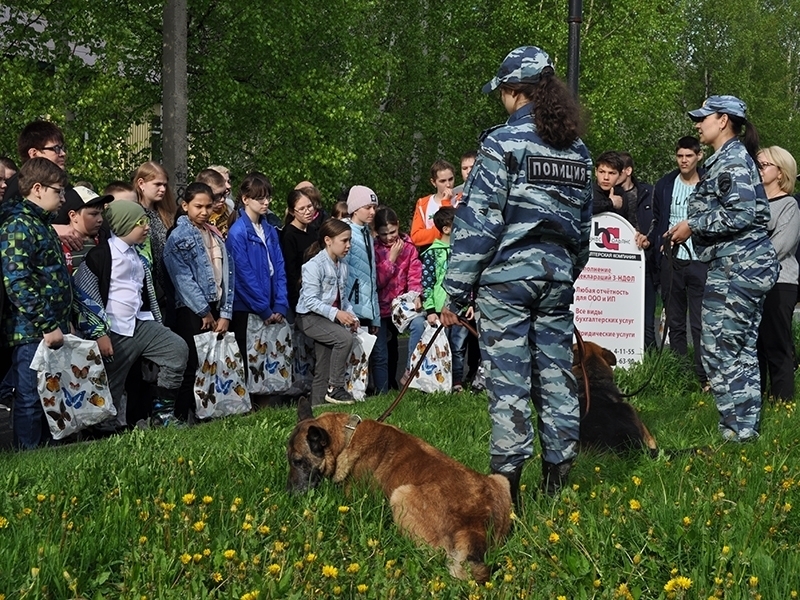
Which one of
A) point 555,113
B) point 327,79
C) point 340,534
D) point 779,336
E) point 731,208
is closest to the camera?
point 340,534

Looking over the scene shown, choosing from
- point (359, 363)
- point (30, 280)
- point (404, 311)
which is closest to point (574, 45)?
point (404, 311)

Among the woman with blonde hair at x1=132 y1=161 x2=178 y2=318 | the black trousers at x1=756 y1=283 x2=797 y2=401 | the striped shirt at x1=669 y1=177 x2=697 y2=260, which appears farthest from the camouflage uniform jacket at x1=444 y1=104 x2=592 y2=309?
the striped shirt at x1=669 y1=177 x2=697 y2=260

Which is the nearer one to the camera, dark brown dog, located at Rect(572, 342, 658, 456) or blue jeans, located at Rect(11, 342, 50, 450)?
dark brown dog, located at Rect(572, 342, 658, 456)

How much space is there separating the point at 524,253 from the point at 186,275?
15.1ft

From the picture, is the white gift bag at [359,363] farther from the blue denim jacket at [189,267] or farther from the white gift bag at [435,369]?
the blue denim jacket at [189,267]

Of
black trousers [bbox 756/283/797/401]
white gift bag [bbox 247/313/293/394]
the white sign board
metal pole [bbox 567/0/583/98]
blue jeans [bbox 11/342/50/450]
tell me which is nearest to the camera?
blue jeans [bbox 11/342/50/450]

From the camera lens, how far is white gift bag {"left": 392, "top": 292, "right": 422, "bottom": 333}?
1147 cm

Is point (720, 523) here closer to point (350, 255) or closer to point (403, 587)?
point (403, 587)

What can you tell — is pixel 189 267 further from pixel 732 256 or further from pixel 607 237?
pixel 607 237

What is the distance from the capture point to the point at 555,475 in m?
5.98

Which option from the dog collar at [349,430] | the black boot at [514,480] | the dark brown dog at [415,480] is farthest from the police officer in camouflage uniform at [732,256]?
the dog collar at [349,430]

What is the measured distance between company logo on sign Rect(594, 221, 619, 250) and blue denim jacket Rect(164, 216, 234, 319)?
4650mm

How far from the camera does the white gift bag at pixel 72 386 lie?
8016mm

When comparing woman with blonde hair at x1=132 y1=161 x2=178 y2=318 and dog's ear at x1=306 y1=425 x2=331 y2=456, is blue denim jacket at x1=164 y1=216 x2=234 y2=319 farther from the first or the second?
dog's ear at x1=306 y1=425 x2=331 y2=456
